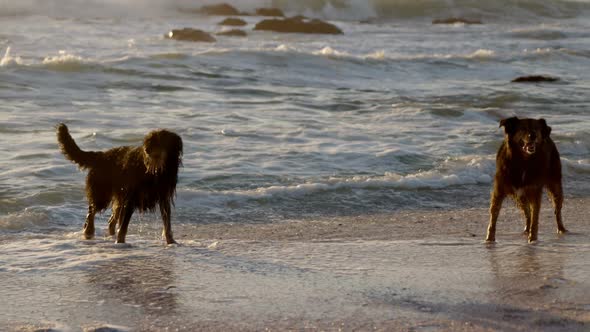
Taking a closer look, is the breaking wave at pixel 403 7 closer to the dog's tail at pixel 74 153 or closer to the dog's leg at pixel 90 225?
the dog's tail at pixel 74 153

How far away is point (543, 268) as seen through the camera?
21.2 feet

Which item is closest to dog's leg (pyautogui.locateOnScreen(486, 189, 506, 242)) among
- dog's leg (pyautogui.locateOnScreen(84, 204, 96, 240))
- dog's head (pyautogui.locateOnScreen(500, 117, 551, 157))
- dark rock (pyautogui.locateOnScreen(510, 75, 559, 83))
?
dog's head (pyautogui.locateOnScreen(500, 117, 551, 157))

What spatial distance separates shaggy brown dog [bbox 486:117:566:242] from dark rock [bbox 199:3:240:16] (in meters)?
40.9

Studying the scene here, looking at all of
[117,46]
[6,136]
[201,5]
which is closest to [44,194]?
[6,136]

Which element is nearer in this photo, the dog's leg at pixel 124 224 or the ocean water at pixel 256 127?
the dog's leg at pixel 124 224

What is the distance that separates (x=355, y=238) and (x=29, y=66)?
42.8ft

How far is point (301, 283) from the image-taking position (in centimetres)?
607

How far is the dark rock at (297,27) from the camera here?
1507 inches

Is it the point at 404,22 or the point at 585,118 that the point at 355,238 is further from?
the point at 404,22

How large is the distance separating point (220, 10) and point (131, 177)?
137ft

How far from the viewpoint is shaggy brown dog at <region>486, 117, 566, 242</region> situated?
7.30m

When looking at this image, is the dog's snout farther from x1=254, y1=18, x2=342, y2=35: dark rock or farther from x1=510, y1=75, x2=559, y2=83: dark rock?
x1=254, y1=18, x2=342, y2=35: dark rock

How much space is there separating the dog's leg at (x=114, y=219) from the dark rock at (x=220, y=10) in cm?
4029

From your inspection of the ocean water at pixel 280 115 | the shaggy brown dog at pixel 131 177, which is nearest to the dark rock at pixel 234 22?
the ocean water at pixel 280 115
